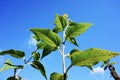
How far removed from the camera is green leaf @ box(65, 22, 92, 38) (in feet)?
6.98

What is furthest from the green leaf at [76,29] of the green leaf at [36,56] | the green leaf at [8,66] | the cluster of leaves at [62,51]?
the green leaf at [8,66]

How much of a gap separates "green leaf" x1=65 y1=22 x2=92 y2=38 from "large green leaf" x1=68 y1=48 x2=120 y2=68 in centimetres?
30

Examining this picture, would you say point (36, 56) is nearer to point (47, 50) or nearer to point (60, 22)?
point (47, 50)

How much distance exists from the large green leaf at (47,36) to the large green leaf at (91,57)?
0.19 meters

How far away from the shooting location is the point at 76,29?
214 centimetres

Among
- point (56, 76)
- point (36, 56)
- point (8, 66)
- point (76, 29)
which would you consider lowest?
point (56, 76)

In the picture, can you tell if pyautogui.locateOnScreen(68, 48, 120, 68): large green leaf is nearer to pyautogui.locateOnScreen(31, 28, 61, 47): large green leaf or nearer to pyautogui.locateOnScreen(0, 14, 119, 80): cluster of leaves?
pyautogui.locateOnScreen(0, 14, 119, 80): cluster of leaves

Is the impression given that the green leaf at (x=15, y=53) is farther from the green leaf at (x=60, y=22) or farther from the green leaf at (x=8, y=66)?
the green leaf at (x=60, y=22)

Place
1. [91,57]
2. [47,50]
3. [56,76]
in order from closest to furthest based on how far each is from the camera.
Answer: [91,57] → [56,76] → [47,50]

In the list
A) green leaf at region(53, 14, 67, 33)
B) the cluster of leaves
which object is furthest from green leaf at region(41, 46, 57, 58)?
green leaf at region(53, 14, 67, 33)

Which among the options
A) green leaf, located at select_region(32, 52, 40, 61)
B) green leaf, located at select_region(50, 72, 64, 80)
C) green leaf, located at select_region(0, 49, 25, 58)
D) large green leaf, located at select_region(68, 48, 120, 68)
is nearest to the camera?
large green leaf, located at select_region(68, 48, 120, 68)

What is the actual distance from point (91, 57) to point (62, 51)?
0.90 ft

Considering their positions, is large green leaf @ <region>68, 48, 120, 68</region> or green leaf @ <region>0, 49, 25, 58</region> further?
green leaf @ <region>0, 49, 25, 58</region>

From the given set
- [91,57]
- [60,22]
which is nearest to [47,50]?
[60,22]
